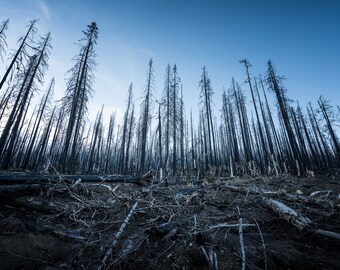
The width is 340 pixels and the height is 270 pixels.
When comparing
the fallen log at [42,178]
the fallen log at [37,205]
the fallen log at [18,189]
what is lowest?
the fallen log at [37,205]

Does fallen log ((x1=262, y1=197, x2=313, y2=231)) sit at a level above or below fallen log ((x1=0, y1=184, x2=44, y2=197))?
below

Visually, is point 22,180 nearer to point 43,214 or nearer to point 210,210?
point 43,214

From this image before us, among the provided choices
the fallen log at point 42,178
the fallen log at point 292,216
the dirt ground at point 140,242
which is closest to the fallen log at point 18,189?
the dirt ground at point 140,242

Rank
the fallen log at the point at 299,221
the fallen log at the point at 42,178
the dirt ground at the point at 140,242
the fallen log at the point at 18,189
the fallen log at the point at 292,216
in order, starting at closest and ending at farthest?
the dirt ground at the point at 140,242 → the fallen log at the point at 299,221 → the fallen log at the point at 292,216 → the fallen log at the point at 18,189 → the fallen log at the point at 42,178

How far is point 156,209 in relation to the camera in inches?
151

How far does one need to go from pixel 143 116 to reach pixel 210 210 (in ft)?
58.7

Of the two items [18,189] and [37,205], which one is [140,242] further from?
[18,189]

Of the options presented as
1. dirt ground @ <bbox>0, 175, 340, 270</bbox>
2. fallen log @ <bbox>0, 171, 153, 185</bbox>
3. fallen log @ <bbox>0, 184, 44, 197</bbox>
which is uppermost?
fallen log @ <bbox>0, 171, 153, 185</bbox>

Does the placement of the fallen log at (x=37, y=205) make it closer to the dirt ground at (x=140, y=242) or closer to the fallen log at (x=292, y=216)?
the dirt ground at (x=140, y=242)

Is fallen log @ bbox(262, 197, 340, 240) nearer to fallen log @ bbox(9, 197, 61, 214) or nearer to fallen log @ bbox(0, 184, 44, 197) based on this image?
fallen log @ bbox(9, 197, 61, 214)

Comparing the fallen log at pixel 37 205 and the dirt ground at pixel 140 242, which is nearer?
the dirt ground at pixel 140 242

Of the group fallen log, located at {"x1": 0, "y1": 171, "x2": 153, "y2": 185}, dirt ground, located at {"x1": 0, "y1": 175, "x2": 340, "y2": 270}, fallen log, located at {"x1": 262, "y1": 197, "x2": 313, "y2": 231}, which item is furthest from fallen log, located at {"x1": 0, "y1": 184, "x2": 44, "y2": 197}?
fallen log, located at {"x1": 262, "y1": 197, "x2": 313, "y2": 231}

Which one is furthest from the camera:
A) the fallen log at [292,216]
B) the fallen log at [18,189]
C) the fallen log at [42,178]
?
the fallen log at [42,178]

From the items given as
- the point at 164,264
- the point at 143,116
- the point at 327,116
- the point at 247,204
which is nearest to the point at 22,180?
the point at 164,264
